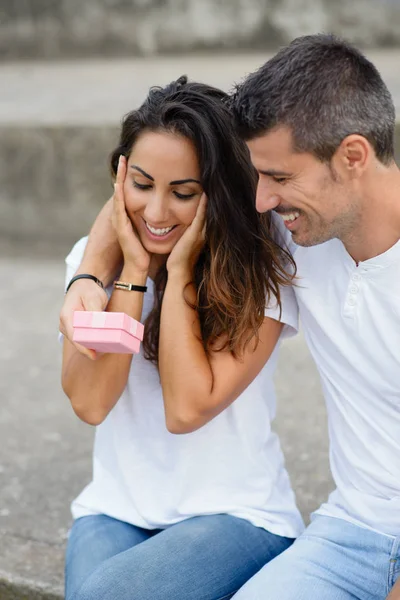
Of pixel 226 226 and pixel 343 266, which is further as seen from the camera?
pixel 226 226

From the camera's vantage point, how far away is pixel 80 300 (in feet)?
7.73

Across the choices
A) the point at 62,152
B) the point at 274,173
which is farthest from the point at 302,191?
the point at 62,152

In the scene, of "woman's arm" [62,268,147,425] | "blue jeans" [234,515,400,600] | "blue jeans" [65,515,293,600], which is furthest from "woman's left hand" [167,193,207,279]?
"blue jeans" [234,515,400,600]

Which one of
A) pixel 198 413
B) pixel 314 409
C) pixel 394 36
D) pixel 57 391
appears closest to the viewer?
pixel 198 413

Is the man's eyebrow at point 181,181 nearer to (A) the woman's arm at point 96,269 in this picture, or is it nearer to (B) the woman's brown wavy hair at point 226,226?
(B) the woman's brown wavy hair at point 226,226

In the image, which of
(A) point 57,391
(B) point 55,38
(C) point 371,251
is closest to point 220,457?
(C) point 371,251

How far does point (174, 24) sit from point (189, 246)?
5.26m

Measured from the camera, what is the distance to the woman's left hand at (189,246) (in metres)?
2.31

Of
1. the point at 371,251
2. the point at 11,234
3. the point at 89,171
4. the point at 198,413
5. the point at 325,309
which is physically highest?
the point at 371,251

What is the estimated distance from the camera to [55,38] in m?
7.55

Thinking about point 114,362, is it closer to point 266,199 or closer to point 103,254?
point 103,254

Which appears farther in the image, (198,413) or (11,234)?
(11,234)

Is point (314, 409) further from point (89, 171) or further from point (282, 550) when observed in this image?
point (89, 171)

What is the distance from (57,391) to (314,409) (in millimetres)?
1071
